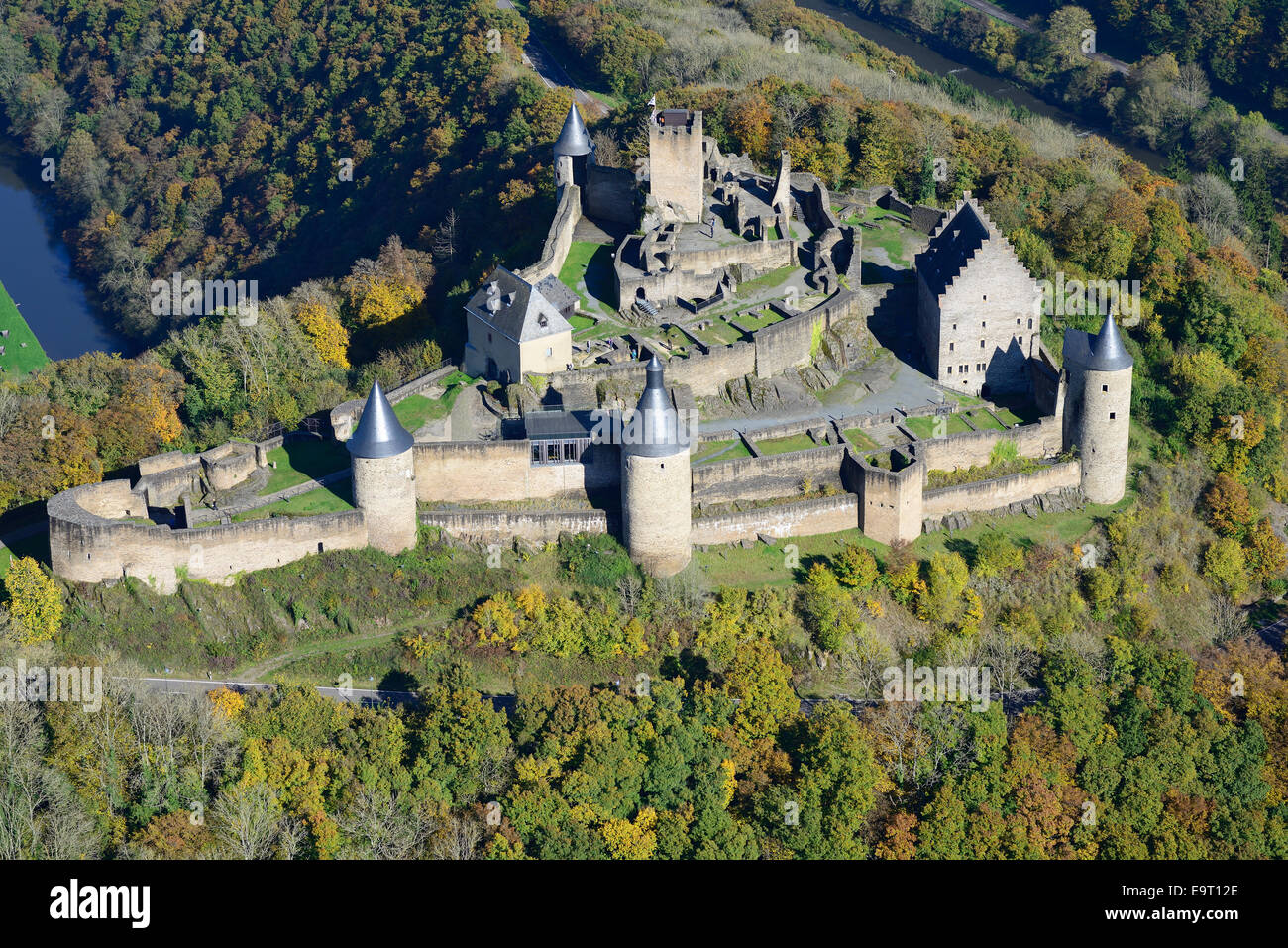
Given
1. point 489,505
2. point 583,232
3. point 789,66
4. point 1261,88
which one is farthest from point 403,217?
point 1261,88

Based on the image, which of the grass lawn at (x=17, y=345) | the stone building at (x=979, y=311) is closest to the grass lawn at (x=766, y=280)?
the stone building at (x=979, y=311)

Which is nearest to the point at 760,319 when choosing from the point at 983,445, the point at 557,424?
the point at 983,445

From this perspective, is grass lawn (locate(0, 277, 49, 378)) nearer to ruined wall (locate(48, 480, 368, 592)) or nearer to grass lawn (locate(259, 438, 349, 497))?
grass lawn (locate(259, 438, 349, 497))

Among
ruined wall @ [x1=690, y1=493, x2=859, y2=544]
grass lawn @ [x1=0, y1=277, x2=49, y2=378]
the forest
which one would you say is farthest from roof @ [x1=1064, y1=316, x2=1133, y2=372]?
grass lawn @ [x1=0, y1=277, x2=49, y2=378]

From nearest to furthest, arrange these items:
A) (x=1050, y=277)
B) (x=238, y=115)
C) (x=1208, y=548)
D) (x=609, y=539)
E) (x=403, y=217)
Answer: (x=609, y=539), (x=1208, y=548), (x=1050, y=277), (x=403, y=217), (x=238, y=115)

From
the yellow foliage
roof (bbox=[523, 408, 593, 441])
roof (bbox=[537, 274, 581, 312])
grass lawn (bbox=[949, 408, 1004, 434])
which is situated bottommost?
grass lawn (bbox=[949, 408, 1004, 434])

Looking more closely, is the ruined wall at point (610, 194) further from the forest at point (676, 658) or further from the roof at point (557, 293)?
the roof at point (557, 293)

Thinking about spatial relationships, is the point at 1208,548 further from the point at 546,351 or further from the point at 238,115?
the point at 238,115
